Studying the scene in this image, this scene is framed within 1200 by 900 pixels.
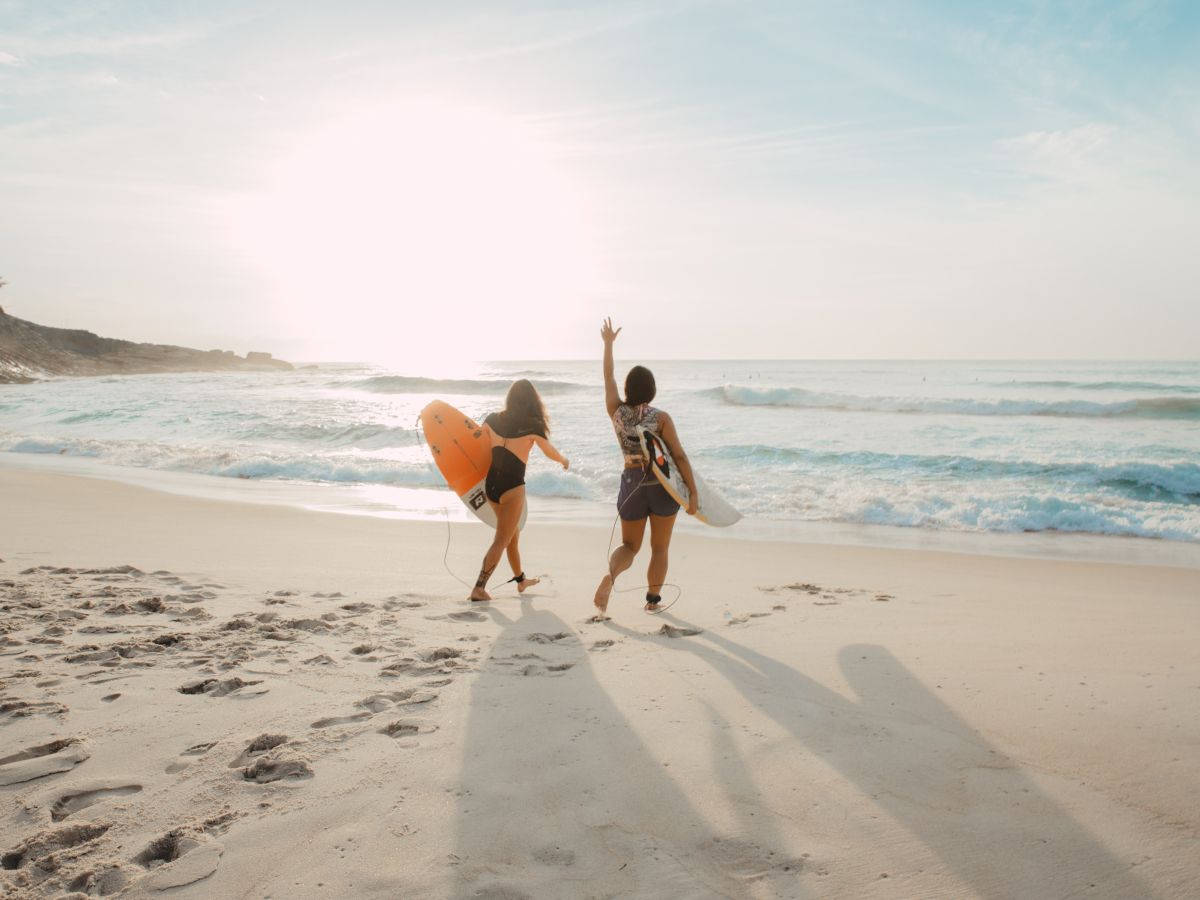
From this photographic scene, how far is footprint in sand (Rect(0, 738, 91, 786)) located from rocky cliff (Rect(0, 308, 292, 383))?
46.1m

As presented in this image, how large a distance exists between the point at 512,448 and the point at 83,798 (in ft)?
12.0

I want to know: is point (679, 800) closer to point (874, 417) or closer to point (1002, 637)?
point (1002, 637)

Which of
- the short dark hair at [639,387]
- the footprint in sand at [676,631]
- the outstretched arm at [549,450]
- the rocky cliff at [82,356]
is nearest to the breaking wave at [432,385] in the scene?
the rocky cliff at [82,356]

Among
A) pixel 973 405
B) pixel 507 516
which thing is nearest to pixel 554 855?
pixel 507 516

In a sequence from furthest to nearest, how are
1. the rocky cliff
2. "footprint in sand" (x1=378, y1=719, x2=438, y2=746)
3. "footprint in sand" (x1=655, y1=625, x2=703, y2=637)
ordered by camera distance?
the rocky cliff → "footprint in sand" (x1=655, y1=625, x2=703, y2=637) → "footprint in sand" (x1=378, y1=719, x2=438, y2=746)

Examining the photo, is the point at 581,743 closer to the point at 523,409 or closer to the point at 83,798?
the point at 83,798

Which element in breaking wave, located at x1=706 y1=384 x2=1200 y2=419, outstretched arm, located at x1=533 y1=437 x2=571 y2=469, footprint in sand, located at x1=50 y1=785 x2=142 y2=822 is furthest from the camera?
breaking wave, located at x1=706 y1=384 x2=1200 y2=419

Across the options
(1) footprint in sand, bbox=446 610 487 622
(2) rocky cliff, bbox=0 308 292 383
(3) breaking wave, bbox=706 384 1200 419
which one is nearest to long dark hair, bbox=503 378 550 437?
(1) footprint in sand, bbox=446 610 487 622

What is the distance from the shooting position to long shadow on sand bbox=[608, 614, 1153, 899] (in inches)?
85.7

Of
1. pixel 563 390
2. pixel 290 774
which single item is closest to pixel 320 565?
pixel 290 774

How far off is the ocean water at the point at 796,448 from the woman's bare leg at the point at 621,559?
4.43 m

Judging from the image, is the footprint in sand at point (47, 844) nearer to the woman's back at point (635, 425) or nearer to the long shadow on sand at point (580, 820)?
the long shadow on sand at point (580, 820)

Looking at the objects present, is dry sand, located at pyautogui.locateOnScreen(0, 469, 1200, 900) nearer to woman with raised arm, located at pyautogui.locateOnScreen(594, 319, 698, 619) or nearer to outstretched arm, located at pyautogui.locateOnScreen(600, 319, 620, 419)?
woman with raised arm, located at pyautogui.locateOnScreen(594, 319, 698, 619)

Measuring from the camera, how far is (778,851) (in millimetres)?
2264
